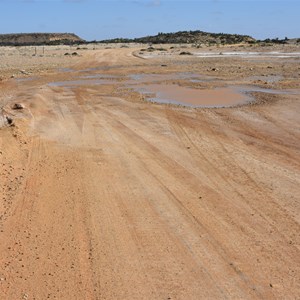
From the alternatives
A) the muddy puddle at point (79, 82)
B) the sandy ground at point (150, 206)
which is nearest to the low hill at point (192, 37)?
the muddy puddle at point (79, 82)

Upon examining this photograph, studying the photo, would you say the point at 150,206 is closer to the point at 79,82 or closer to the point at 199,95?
the point at 199,95

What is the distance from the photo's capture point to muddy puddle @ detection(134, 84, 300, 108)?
60.8 feet

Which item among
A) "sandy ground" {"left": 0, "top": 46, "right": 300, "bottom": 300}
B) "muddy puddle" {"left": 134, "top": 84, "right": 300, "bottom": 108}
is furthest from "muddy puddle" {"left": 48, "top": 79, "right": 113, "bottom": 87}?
"sandy ground" {"left": 0, "top": 46, "right": 300, "bottom": 300}

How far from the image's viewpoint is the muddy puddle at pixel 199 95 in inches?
730

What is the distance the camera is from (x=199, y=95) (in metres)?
20.4

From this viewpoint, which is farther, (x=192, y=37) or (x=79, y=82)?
(x=192, y=37)

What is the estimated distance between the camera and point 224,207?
809 cm

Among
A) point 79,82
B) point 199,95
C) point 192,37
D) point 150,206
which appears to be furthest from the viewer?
point 192,37

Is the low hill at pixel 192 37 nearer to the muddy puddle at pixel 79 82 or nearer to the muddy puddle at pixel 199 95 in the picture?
the muddy puddle at pixel 79 82

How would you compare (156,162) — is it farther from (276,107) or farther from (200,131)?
(276,107)

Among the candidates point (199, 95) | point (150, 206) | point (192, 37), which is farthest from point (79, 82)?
point (192, 37)

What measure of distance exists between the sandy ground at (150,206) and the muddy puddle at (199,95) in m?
2.87

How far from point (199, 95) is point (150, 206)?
12.9 meters

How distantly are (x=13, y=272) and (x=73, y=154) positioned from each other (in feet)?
17.4
